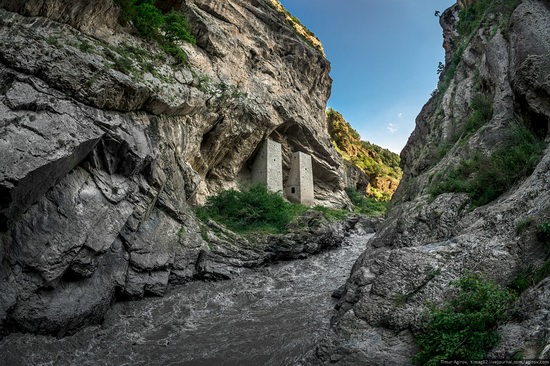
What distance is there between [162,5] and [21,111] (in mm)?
14584

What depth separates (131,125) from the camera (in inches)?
474

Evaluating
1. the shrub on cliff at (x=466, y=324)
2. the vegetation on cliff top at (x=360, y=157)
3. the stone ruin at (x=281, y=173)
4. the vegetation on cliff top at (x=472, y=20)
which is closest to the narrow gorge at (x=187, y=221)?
the shrub on cliff at (x=466, y=324)

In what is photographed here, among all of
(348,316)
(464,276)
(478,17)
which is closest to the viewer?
(464,276)

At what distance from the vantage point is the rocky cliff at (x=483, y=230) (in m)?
4.71

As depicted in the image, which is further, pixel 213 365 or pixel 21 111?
pixel 21 111

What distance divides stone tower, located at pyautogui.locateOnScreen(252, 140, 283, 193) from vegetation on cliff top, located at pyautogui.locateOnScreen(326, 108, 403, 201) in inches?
1088

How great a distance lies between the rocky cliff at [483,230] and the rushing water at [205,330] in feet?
8.65

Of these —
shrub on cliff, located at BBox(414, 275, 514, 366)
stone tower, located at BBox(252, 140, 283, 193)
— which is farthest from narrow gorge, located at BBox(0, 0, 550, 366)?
stone tower, located at BBox(252, 140, 283, 193)

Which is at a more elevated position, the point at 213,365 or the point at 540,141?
the point at 540,141

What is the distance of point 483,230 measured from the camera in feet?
19.5

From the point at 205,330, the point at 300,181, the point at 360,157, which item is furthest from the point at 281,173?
the point at 360,157

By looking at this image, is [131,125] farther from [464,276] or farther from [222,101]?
[464,276]

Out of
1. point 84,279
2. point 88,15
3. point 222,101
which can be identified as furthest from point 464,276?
point 222,101

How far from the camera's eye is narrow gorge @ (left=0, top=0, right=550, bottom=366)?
17.6 ft
